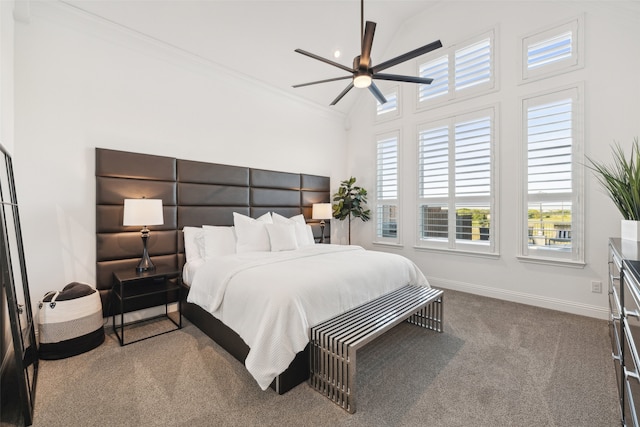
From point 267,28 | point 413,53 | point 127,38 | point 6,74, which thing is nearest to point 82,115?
point 6,74

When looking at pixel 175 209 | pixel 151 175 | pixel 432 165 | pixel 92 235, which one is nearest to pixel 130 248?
pixel 92 235

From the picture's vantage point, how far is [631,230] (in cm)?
220

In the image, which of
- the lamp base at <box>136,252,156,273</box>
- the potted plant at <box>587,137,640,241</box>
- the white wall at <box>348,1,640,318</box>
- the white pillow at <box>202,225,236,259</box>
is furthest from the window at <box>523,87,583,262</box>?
the lamp base at <box>136,252,156,273</box>

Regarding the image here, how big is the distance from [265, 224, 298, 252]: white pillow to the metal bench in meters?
1.43

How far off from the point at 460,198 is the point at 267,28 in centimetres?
360

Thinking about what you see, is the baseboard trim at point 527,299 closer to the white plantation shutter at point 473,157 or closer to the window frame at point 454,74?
the white plantation shutter at point 473,157

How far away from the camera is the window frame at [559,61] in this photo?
10.6 feet

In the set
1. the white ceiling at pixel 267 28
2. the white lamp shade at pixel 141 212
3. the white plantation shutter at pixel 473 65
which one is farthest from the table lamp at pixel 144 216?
the white plantation shutter at pixel 473 65

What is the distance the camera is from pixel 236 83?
157 inches

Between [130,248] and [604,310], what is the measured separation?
5.26 metres

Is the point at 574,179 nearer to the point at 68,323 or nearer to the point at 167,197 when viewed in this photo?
the point at 167,197

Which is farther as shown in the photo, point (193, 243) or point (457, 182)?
point (457, 182)

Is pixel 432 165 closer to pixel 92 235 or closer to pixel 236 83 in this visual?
pixel 236 83

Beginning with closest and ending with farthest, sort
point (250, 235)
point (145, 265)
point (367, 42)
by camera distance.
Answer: point (367, 42), point (145, 265), point (250, 235)
